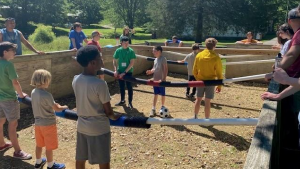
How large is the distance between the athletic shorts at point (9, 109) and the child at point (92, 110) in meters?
1.84

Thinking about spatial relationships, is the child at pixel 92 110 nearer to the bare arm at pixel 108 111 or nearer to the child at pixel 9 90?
the bare arm at pixel 108 111

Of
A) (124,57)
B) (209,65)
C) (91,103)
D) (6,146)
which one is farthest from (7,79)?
(209,65)

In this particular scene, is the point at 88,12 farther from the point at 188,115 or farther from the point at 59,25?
the point at 188,115

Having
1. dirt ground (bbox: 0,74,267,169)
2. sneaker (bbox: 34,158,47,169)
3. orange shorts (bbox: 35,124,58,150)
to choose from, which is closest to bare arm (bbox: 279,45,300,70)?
dirt ground (bbox: 0,74,267,169)

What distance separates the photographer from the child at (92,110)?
300 cm

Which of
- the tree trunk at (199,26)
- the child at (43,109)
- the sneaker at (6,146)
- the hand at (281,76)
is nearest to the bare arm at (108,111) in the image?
the child at (43,109)

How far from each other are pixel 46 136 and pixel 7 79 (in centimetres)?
112

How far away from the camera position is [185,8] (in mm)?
37656

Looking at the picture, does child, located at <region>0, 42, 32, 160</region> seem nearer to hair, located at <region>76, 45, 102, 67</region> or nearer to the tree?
hair, located at <region>76, 45, 102, 67</region>

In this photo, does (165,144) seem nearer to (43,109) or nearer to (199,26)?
(43,109)

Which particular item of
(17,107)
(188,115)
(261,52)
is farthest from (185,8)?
(17,107)

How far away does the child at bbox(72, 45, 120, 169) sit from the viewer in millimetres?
3000

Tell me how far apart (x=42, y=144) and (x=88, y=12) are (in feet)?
272

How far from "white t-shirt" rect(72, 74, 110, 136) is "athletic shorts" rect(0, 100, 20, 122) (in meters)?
1.91
